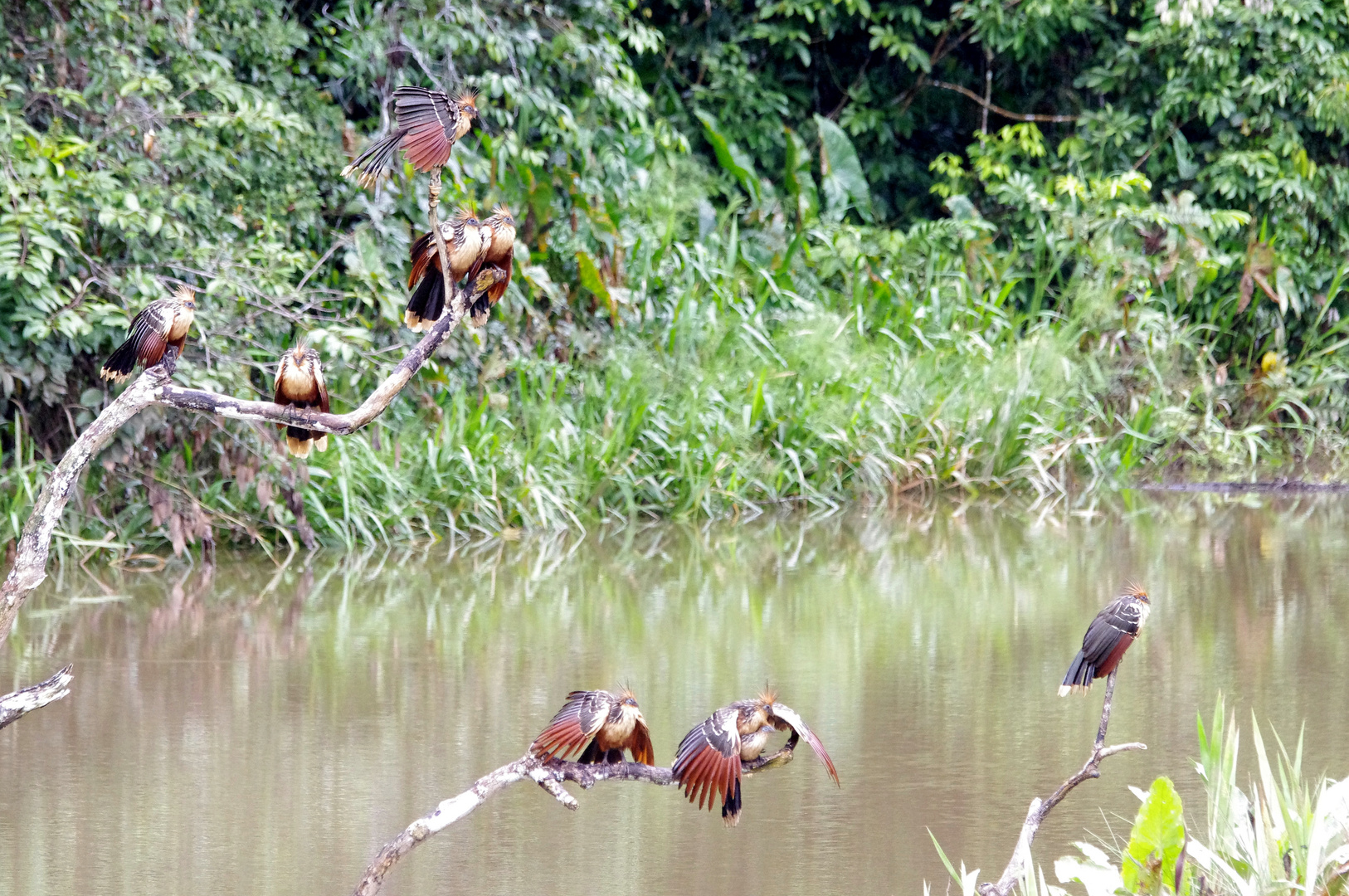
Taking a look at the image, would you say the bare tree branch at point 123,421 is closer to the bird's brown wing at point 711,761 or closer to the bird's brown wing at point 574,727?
the bird's brown wing at point 574,727

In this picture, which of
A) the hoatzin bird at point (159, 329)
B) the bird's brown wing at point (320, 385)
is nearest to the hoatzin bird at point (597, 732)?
the bird's brown wing at point (320, 385)

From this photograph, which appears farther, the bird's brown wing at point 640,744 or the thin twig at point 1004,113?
the thin twig at point 1004,113

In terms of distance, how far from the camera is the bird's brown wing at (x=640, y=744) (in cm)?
251

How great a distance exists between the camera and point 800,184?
10.2m

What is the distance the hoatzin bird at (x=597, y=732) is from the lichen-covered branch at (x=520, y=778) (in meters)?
0.03

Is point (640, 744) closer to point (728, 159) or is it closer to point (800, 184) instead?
point (728, 159)

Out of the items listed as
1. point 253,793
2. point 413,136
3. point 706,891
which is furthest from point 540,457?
point 413,136

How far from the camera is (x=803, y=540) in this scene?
7.30 m

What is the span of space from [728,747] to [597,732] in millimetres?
222

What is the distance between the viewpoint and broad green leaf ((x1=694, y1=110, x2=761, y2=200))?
998 centimetres

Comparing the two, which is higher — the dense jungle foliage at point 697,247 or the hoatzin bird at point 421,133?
the dense jungle foliage at point 697,247

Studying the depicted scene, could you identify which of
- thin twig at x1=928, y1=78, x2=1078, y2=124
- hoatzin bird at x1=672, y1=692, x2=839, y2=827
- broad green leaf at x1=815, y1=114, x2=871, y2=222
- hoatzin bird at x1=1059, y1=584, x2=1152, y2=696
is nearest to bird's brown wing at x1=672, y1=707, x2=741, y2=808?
hoatzin bird at x1=672, y1=692, x2=839, y2=827

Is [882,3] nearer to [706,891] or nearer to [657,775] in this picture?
[706,891]

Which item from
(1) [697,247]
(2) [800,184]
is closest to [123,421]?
(1) [697,247]
